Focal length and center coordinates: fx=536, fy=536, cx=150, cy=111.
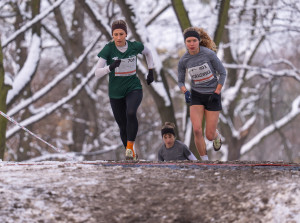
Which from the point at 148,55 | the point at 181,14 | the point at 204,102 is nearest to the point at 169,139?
the point at 204,102

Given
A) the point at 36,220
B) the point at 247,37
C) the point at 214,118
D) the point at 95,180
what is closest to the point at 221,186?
the point at 95,180

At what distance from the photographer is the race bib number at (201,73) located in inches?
255

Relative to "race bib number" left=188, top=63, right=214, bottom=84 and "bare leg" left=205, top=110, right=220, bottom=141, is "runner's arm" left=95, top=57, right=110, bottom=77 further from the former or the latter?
"bare leg" left=205, top=110, right=220, bottom=141

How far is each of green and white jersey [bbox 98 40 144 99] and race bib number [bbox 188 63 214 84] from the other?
68 centimetres

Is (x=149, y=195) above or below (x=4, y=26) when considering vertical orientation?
below

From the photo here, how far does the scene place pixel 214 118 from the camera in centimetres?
678

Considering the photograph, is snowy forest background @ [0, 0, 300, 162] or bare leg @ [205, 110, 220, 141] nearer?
bare leg @ [205, 110, 220, 141]

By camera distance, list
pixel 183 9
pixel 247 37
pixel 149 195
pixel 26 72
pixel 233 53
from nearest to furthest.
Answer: pixel 149 195, pixel 183 9, pixel 26 72, pixel 247 37, pixel 233 53

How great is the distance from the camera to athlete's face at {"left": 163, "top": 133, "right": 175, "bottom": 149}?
272 inches

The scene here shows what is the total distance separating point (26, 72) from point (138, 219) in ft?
21.3

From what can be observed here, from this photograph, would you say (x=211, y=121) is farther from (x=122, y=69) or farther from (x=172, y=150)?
(x=122, y=69)

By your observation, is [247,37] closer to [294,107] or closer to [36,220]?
[294,107]

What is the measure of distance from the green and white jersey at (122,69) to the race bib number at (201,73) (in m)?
0.68

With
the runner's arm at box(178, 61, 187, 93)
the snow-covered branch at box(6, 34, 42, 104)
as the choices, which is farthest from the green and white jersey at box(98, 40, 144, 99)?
the snow-covered branch at box(6, 34, 42, 104)
